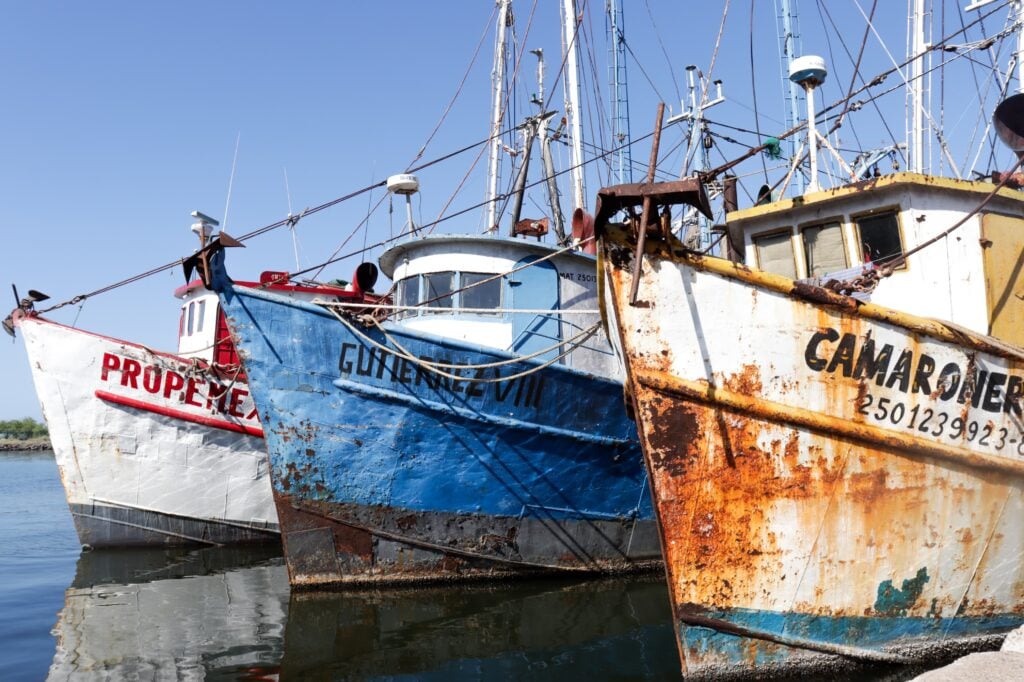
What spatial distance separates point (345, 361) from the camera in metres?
7.73

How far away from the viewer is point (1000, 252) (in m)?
6.02

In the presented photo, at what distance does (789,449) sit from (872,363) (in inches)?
32.8

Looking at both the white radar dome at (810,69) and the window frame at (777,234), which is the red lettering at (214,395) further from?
the white radar dome at (810,69)

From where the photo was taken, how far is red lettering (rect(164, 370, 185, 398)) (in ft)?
35.3

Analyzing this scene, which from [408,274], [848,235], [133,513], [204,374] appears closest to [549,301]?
[408,274]

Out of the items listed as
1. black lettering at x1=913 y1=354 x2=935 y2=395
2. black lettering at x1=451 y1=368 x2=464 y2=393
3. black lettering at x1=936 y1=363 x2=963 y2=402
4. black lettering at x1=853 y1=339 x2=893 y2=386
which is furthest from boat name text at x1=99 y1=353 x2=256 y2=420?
black lettering at x1=936 y1=363 x2=963 y2=402

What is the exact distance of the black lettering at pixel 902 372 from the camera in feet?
16.8

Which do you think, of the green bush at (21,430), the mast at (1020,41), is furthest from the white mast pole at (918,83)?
the green bush at (21,430)

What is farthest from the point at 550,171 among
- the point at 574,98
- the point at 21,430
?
the point at 21,430

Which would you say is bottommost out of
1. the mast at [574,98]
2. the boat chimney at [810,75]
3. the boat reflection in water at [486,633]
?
the boat reflection in water at [486,633]

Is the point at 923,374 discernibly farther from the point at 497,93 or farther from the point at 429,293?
the point at 497,93

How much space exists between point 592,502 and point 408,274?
3.67 metres

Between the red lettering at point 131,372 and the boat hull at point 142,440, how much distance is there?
14 mm

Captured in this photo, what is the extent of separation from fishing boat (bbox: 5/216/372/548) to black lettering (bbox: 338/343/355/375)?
3.48m
